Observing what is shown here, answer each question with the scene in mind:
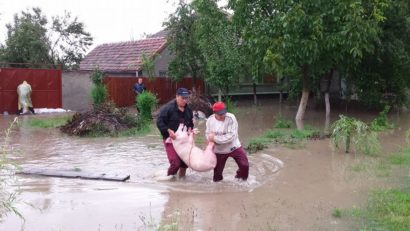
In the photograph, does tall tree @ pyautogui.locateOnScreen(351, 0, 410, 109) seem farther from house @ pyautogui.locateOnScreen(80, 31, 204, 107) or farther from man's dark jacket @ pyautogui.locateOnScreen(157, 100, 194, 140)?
man's dark jacket @ pyautogui.locateOnScreen(157, 100, 194, 140)

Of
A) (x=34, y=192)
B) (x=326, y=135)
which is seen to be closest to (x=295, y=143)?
(x=326, y=135)

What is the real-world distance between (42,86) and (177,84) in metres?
8.05

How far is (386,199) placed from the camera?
6.74m

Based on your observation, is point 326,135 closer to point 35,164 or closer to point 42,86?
point 35,164

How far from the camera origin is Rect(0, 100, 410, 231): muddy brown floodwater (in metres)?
5.88

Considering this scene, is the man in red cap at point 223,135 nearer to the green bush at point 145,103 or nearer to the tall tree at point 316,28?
the tall tree at point 316,28

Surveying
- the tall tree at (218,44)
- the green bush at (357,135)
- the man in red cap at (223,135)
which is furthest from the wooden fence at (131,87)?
the man in red cap at (223,135)

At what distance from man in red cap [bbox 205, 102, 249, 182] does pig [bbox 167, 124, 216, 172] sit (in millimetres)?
138

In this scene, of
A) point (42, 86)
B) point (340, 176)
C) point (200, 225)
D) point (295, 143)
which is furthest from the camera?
point (42, 86)

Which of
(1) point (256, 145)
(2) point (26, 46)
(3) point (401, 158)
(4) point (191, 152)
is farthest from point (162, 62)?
(4) point (191, 152)

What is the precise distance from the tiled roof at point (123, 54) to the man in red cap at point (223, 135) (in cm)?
2031

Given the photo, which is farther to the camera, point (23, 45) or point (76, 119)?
point (23, 45)

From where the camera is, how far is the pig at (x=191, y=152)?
7801mm

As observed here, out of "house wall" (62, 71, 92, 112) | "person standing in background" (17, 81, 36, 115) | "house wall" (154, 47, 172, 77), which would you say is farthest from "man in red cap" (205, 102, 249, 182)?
"house wall" (154, 47, 172, 77)
